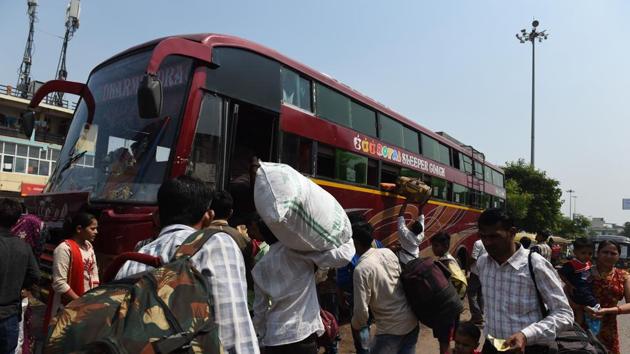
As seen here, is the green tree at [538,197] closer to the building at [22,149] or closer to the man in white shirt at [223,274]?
the building at [22,149]

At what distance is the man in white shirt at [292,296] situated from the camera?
256 centimetres

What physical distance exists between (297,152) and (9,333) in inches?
145

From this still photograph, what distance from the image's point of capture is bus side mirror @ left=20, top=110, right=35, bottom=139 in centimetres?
562

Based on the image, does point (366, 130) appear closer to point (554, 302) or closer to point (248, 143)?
point (248, 143)

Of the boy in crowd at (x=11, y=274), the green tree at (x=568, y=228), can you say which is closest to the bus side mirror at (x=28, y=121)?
the boy in crowd at (x=11, y=274)

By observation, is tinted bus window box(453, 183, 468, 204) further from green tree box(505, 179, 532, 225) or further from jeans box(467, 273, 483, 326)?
green tree box(505, 179, 532, 225)

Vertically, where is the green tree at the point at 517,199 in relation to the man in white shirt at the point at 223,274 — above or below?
above

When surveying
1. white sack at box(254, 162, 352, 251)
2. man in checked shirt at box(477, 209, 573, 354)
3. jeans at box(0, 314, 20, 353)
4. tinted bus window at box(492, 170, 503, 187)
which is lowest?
jeans at box(0, 314, 20, 353)

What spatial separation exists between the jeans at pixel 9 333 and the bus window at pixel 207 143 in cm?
198

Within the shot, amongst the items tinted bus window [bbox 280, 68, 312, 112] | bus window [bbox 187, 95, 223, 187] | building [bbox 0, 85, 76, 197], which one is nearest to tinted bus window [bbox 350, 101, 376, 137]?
tinted bus window [bbox 280, 68, 312, 112]

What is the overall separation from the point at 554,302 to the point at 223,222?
8.11 feet

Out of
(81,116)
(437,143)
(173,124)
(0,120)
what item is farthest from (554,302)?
(0,120)

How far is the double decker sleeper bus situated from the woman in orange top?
228 millimetres

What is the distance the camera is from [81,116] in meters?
5.55
